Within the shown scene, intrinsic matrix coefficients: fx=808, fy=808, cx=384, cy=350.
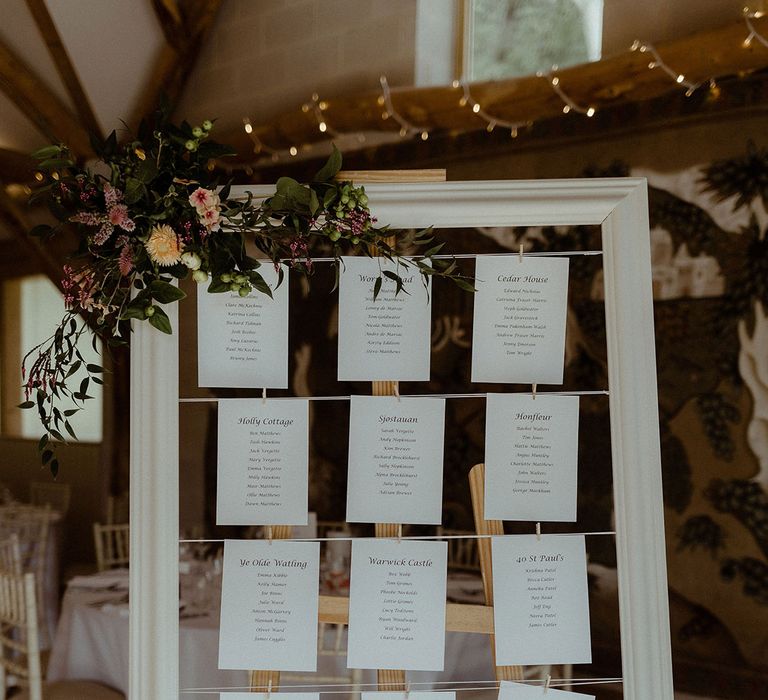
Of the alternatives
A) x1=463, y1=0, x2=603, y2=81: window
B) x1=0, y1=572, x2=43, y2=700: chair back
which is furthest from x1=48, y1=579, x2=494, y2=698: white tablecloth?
x1=463, y1=0, x2=603, y2=81: window

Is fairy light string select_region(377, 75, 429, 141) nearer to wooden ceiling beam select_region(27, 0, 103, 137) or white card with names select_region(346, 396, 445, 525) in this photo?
wooden ceiling beam select_region(27, 0, 103, 137)

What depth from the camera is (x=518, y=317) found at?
5.49ft

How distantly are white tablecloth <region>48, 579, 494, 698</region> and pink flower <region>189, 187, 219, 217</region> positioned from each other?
6.34 feet

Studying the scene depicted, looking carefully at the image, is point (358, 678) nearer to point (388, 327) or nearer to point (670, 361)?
point (388, 327)

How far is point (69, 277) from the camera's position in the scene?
1.50 metres

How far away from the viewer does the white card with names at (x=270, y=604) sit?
163cm

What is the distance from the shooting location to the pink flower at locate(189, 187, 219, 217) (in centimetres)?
149

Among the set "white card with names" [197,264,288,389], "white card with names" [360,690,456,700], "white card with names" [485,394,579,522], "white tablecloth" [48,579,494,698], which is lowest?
"white tablecloth" [48,579,494,698]

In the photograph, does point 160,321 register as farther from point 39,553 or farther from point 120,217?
point 39,553

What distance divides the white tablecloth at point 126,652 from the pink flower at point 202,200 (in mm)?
1932

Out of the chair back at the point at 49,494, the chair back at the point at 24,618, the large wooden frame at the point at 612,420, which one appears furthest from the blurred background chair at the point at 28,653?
the chair back at the point at 49,494

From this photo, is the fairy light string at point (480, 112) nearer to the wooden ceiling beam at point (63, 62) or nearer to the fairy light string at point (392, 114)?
the fairy light string at point (392, 114)

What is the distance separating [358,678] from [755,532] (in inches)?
72.3

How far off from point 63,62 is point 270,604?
→ 15.6 ft
